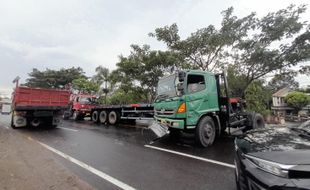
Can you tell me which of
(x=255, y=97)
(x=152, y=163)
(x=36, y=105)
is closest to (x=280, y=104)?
(x=255, y=97)

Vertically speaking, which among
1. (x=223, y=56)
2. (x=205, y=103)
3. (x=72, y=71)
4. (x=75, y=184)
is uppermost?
(x=72, y=71)

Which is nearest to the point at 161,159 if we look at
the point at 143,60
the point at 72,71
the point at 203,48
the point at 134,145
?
the point at 134,145

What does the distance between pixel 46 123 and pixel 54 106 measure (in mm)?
1868

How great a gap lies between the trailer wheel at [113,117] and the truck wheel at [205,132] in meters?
8.19

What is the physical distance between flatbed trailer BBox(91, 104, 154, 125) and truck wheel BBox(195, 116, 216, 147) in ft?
17.1

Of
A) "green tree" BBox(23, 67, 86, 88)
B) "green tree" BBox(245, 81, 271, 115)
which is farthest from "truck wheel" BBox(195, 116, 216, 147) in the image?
"green tree" BBox(23, 67, 86, 88)

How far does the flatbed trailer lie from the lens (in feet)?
41.5

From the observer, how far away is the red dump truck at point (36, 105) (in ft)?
38.2

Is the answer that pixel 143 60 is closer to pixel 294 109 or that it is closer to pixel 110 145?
pixel 110 145

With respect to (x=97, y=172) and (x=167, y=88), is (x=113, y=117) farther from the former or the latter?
(x=97, y=172)

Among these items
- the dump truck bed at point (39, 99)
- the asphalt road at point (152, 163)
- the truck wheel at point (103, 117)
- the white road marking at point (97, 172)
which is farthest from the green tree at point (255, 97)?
the white road marking at point (97, 172)

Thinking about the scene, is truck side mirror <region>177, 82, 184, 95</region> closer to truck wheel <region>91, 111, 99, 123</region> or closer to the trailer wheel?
the trailer wheel

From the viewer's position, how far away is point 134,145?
24.8ft

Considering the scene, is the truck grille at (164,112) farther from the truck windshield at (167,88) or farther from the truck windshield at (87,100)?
the truck windshield at (87,100)
